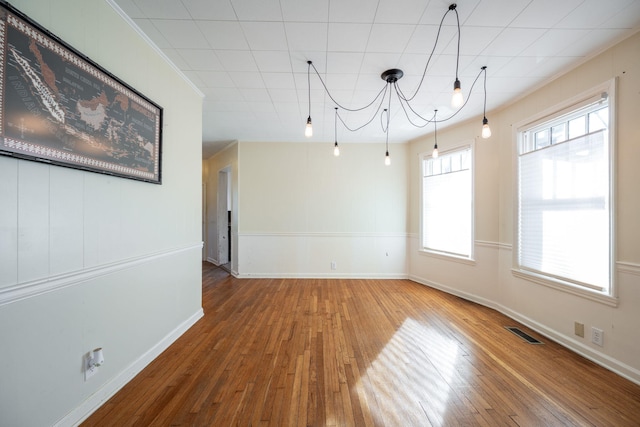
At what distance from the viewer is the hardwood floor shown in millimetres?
1615

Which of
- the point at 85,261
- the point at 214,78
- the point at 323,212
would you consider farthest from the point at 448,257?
the point at 85,261

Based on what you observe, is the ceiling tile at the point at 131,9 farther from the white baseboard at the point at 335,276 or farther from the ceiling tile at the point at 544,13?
the white baseboard at the point at 335,276

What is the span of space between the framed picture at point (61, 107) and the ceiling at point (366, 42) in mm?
706

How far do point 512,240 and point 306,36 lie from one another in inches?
136

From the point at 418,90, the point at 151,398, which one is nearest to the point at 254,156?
the point at 418,90

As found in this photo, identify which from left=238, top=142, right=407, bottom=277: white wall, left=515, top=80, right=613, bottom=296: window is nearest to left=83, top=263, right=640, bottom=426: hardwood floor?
left=515, top=80, right=613, bottom=296: window

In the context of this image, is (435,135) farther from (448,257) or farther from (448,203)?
(448,257)

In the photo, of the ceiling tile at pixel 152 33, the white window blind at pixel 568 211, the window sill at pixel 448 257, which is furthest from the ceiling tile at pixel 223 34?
the window sill at pixel 448 257

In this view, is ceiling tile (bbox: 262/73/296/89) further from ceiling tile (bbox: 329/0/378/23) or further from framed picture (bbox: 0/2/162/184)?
framed picture (bbox: 0/2/162/184)

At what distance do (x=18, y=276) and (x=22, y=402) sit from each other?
2.13ft

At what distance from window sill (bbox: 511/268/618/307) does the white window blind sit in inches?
2.3

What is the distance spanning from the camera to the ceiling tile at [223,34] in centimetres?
195

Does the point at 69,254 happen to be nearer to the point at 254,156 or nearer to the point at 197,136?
the point at 197,136

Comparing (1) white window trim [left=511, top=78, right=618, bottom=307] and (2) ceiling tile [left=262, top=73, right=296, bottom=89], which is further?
(2) ceiling tile [left=262, top=73, right=296, bottom=89]
